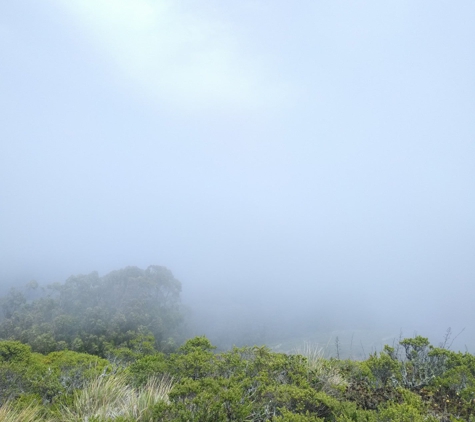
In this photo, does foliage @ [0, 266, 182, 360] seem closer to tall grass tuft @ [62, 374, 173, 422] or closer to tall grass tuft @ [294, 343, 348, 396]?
tall grass tuft @ [62, 374, 173, 422]

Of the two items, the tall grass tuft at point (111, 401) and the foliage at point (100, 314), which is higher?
the tall grass tuft at point (111, 401)

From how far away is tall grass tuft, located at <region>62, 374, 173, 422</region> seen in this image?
4051mm

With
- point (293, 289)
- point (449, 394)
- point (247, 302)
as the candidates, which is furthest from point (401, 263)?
point (449, 394)

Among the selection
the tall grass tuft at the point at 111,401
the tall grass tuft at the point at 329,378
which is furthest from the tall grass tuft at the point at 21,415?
the tall grass tuft at the point at 329,378

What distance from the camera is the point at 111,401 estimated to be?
477 centimetres

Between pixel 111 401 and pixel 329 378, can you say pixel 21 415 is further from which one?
pixel 329 378

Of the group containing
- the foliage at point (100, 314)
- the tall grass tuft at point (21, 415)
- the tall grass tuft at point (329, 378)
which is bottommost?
the foliage at point (100, 314)

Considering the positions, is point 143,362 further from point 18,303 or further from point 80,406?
point 18,303

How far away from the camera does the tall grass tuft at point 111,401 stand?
4051mm

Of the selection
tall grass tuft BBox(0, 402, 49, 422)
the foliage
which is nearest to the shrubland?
tall grass tuft BBox(0, 402, 49, 422)

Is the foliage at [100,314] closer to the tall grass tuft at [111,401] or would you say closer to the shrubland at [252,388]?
the shrubland at [252,388]

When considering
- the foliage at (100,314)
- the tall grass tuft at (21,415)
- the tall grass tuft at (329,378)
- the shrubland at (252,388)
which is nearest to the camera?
the shrubland at (252,388)

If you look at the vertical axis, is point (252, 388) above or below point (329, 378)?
above

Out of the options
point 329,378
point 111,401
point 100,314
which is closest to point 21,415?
point 111,401
